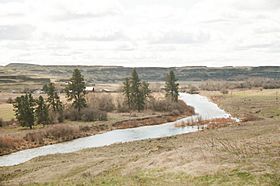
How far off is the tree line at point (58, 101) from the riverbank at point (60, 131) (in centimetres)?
401

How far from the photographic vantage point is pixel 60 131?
67.8 meters

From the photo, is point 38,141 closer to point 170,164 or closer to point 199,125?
point 199,125

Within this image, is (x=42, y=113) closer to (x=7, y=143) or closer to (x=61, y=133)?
(x=61, y=133)

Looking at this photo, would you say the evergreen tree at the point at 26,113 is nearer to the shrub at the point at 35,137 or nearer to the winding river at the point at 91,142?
the shrub at the point at 35,137

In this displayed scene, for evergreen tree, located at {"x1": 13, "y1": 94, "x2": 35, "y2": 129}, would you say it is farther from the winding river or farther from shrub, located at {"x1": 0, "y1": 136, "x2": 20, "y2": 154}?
shrub, located at {"x1": 0, "y1": 136, "x2": 20, "y2": 154}

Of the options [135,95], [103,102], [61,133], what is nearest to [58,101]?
[103,102]

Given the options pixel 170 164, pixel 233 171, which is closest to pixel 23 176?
pixel 170 164

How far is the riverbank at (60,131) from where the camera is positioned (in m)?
59.4

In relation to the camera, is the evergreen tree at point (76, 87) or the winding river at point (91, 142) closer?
the winding river at point (91, 142)

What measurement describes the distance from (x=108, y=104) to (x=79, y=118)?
66.6ft

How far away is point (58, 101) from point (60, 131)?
21807 mm

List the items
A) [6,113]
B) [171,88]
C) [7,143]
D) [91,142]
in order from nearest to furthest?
[7,143] → [91,142] → [6,113] → [171,88]

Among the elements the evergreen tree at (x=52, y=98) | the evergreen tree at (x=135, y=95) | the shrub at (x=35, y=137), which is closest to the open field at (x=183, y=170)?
the shrub at (x=35, y=137)

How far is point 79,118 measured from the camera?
289 feet
